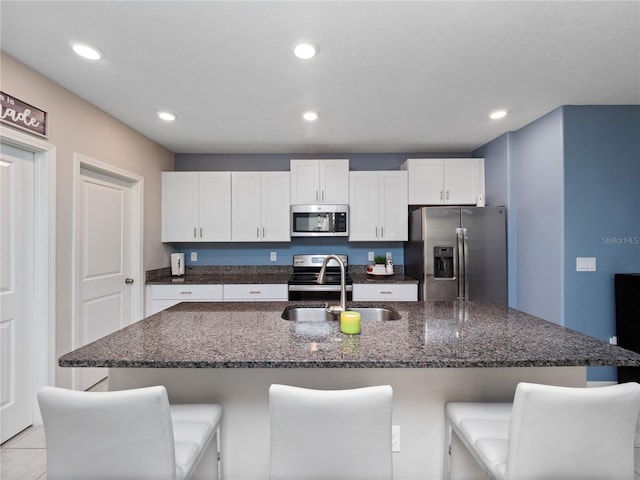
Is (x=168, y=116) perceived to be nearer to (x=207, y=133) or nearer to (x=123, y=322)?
(x=207, y=133)

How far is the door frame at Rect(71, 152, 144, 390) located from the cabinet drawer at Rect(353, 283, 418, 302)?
89.3 inches

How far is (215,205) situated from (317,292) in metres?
1.61

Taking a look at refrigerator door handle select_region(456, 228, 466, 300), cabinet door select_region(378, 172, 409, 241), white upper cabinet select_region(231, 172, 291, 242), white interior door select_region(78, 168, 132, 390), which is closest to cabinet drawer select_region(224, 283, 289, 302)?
white upper cabinet select_region(231, 172, 291, 242)

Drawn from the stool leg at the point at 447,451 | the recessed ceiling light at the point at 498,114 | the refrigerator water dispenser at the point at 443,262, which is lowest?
the stool leg at the point at 447,451

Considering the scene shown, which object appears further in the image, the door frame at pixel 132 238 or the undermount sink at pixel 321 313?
the door frame at pixel 132 238

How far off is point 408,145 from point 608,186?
1.88m

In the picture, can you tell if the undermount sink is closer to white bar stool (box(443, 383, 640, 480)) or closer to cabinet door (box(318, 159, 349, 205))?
white bar stool (box(443, 383, 640, 480))

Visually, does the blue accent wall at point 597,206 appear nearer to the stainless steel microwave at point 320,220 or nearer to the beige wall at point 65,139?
the stainless steel microwave at point 320,220

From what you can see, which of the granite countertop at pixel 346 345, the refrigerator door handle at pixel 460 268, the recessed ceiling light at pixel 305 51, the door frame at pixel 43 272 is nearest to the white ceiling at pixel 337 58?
the recessed ceiling light at pixel 305 51

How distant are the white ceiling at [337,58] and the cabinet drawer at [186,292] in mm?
1667

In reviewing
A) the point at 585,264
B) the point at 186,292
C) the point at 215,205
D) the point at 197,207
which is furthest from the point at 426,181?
the point at 186,292

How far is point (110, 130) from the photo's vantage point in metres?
2.78

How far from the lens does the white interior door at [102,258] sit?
2.54 metres

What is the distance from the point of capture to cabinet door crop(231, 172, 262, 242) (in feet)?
12.2
